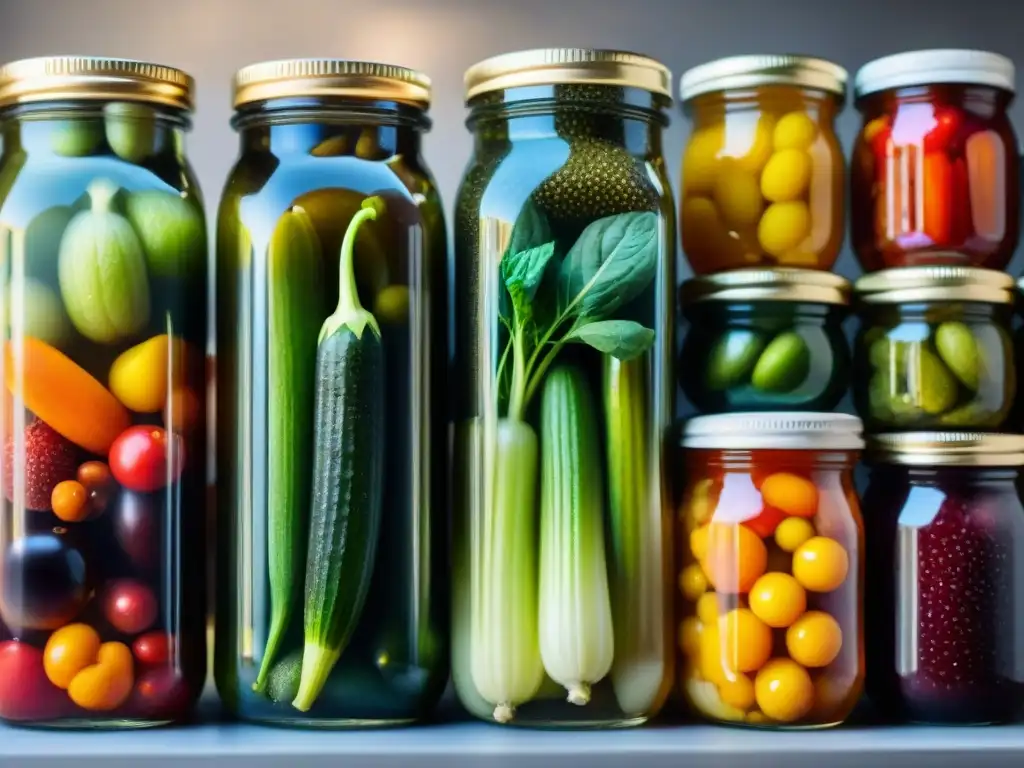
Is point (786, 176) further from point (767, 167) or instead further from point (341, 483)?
point (341, 483)

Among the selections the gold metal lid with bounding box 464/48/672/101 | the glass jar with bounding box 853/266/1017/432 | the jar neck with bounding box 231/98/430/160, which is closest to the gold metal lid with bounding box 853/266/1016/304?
the glass jar with bounding box 853/266/1017/432

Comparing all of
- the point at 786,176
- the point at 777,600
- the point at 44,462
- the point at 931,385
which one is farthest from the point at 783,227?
the point at 44,462

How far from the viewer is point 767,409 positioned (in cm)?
85

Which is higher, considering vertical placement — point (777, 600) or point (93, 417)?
point (93, 417)

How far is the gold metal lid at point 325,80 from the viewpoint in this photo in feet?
2.66

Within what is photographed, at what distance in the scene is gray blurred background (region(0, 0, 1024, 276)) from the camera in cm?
102

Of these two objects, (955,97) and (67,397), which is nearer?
(67,397)

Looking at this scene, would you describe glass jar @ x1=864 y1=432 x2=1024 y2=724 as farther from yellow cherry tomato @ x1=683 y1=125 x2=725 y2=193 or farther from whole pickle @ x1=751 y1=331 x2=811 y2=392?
yellow cherry tomato @ x1=683 y1=125 x2=725 y2=193

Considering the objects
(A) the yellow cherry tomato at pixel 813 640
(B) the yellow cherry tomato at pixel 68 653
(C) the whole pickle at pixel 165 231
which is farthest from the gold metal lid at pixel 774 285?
(B) the yellow cherry tomato at pixel 68 653

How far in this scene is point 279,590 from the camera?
0.79 metres

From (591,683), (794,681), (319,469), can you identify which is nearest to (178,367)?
(319,469)

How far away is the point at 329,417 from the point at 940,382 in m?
0.39

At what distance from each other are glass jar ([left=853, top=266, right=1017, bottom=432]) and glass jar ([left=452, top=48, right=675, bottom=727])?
0.15m

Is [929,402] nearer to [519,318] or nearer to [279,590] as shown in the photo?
[519,318]
